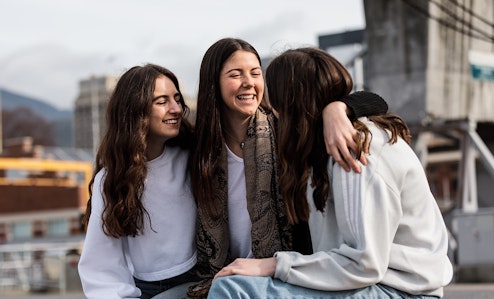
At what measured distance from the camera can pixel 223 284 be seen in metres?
2.98

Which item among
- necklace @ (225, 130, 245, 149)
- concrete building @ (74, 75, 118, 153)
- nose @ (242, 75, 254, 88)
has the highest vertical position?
nose @ (242, 75, 254, 88)

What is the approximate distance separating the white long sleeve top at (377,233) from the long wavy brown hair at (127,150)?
101 cm

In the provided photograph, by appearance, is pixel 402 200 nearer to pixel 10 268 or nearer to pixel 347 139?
pixel 347 139

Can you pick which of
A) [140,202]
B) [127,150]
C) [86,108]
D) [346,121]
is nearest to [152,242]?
[140,202]

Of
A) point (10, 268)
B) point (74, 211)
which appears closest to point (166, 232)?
point (10, 268)

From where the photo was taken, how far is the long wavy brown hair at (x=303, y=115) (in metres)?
3.24

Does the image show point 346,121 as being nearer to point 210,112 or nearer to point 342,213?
point 342,213

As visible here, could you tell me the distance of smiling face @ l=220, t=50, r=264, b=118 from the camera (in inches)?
152

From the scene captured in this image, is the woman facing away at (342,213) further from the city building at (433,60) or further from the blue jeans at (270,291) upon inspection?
the city building at (433,60)

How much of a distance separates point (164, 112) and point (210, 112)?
23 cm

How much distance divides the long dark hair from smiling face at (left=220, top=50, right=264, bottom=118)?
0.03 m

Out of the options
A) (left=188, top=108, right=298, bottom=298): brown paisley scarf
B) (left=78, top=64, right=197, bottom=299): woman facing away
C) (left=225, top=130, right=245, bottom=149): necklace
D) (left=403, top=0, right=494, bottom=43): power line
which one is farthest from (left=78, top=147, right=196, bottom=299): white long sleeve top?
(left=403, top=0, right=494, bottom=43): power line

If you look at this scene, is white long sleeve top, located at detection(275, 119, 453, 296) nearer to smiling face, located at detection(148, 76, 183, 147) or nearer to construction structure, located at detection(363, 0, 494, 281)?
smiling face, located at detection(148, 76, 183, 147)

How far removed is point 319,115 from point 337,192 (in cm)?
39
